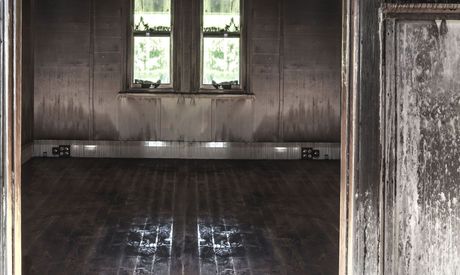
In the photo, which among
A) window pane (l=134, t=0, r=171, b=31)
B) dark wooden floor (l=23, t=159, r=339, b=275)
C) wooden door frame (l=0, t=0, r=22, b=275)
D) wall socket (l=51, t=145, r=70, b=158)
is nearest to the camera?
wooden door frame (l=0, t=0, r=22, b=275)

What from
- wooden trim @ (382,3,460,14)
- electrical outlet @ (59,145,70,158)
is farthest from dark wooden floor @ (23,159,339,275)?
wooden trim @ (382,3,460,14)

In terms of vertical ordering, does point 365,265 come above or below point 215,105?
below

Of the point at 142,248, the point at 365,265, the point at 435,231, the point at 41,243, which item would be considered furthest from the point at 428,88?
the point at 41,243

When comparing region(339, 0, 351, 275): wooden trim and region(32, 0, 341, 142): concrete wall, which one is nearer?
region(339, 0, 351, 275): wooden trim

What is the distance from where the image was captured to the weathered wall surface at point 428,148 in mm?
2604

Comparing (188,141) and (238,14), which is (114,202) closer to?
(188,141)

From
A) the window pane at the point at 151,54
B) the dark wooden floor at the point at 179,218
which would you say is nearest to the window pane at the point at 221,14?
the window pane at the point at 151,54

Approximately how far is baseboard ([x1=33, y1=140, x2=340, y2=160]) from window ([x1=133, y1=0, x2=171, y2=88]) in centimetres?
94

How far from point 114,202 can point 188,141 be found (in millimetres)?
3456

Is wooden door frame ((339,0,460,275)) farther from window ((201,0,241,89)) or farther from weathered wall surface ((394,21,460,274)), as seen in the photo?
window ((201,0,241,89))

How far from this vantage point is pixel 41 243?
4703 millimetres

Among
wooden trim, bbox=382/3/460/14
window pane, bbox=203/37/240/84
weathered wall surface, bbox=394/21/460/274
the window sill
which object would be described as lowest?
weathered wall surface, bbox=394/21/460/274

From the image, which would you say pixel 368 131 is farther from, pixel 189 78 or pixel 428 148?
pixel 189 78

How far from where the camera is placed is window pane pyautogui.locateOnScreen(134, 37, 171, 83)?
973 cm
